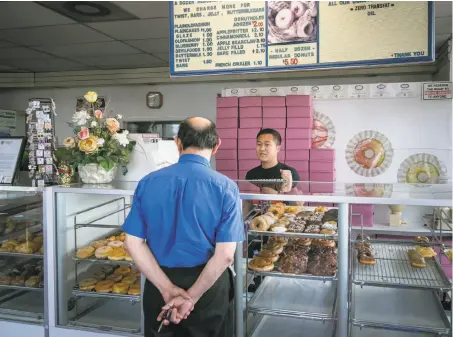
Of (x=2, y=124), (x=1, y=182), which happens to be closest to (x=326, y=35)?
(x=1, y=182)

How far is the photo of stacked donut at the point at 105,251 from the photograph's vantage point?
2.52 metres

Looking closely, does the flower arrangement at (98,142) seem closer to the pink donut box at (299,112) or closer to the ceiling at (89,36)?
the ceiling at (89,36)

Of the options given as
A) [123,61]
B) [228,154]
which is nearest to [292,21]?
[228,154]

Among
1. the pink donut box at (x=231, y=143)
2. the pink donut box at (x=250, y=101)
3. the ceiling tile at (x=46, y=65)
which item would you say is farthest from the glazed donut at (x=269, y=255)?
the ceiling tile at (x=46, y=65)

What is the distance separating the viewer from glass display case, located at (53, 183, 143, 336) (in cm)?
250

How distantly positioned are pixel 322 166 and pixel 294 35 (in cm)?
260

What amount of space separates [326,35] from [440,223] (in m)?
1.27

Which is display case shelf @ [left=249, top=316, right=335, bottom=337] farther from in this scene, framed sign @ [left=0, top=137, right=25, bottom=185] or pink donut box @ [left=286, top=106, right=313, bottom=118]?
pink donut box @ [left=286, top=106, right=313, bottom=118]

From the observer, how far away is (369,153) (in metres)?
5.12

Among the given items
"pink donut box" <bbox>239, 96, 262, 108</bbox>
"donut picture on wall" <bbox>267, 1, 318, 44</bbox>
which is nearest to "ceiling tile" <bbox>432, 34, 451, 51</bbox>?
"pink donut box" <bbox>239, 96, 262, 108</bbox>

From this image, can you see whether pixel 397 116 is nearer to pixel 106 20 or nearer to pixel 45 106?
pixel 106 20

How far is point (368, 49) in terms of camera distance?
2.47 meters

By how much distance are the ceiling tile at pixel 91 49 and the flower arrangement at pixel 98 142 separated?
3.16 meters

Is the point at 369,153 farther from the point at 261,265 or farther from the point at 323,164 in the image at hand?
the point at 261,265
